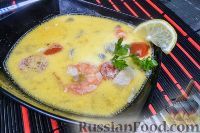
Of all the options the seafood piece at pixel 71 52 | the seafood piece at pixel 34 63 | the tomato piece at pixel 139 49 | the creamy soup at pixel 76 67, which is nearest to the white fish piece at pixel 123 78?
the creamy soup at pixel 76 67

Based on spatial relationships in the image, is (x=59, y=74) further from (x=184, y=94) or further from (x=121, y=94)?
(x=184, y=94)

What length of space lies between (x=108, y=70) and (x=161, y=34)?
0.43m

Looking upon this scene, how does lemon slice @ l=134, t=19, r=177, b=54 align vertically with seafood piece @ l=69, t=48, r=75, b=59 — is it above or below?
above

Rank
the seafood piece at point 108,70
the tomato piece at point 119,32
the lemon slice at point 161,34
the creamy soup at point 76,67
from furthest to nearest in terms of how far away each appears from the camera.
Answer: the tomato piece at point 119,32
the lemon slice at point 161,34
the seafood piece at point 108,70
the creamy soup at point 76,67

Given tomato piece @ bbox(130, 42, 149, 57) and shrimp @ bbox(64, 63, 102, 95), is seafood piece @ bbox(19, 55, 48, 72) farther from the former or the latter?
tomato piece @ bbox(130, 42, 149, 57)

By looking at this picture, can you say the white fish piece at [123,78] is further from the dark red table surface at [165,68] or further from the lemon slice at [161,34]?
the lemon slice at [161,34]

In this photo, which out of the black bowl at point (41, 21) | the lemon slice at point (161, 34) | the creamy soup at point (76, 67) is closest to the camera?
the black bowl at point (41, 21)

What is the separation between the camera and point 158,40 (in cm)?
197

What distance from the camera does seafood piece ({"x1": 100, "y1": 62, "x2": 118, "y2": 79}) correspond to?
183 centimetres

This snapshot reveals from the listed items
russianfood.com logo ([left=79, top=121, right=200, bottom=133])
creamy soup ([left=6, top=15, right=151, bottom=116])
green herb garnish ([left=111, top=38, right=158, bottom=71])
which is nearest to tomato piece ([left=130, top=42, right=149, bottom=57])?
creamy soup ([left=6, top=15, right=151, bottom=116])

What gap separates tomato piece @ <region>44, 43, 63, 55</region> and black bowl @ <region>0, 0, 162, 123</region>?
0.26m

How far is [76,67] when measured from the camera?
190 centimetres

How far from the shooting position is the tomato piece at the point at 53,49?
203 centimetres

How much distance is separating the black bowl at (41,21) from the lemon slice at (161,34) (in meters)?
0.05
